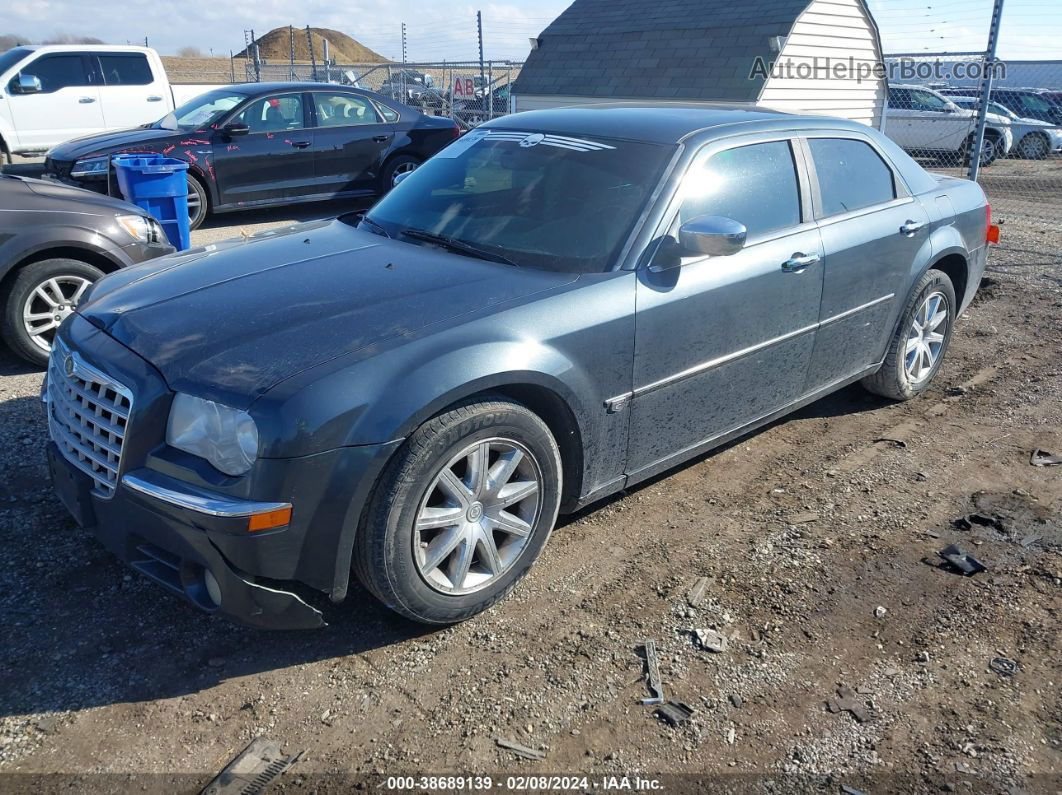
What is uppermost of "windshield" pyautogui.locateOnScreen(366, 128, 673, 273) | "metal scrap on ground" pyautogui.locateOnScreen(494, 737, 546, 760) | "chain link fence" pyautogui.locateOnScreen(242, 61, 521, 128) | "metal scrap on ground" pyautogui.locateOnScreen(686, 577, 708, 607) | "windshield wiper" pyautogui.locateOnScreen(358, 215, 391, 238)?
"chain link fence" pyautogui.locateOnScreen(242, 61, 521, 128)

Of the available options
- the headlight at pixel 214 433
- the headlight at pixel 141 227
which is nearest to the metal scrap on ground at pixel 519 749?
the headlight at pixel 214 433

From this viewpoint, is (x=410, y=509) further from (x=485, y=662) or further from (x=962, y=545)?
(x=962, y=545)

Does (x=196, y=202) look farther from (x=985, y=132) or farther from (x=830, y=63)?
(x=985, y=132)

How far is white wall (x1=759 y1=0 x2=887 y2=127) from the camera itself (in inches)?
657

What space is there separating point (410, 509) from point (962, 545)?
2508 mm

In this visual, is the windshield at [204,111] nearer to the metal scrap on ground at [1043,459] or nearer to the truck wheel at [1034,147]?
the metal scrap on ground at [1043,459]

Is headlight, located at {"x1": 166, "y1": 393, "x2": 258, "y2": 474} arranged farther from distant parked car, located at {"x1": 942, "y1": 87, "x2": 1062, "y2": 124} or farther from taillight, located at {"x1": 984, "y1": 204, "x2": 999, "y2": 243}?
distant parked car, located at {"x1": 942, "y1": 87, "x2": 1062, "y2": 124}

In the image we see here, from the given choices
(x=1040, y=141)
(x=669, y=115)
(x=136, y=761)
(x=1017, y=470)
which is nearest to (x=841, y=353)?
(x=1017, y=470)

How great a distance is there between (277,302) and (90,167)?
7.50m

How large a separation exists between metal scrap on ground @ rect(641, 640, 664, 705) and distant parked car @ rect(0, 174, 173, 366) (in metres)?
4.16

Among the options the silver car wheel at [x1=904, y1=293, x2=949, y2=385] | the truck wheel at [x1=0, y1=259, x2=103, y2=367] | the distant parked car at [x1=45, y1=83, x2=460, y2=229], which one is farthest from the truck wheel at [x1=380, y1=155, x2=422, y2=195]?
the silver car wheel at [x1=904, y1=293, x2=949, y2=385]

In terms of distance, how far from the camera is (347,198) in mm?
11344

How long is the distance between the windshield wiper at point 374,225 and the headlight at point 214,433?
158 centimetres

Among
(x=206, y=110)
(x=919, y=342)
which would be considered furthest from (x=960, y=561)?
(x=206, y=110)
